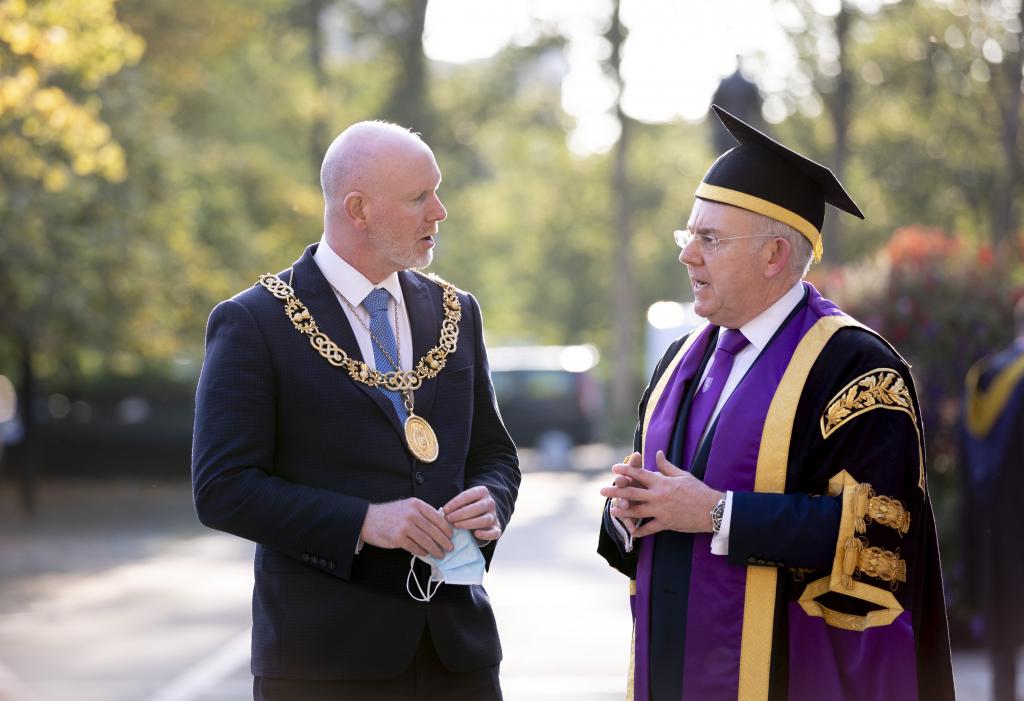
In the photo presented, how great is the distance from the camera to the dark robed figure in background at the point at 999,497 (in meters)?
7.15

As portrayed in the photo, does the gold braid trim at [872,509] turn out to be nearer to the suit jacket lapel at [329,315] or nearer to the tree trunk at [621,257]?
the suit jacket lapel at [329,315]

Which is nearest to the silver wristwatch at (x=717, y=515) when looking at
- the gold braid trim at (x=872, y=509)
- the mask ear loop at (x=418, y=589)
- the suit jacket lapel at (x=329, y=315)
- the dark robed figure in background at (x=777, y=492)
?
the dark robed figure in background at (x=777, y=492)

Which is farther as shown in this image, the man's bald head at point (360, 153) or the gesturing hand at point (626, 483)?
the man's bald head at point (360, 153)

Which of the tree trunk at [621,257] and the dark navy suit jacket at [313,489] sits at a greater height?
the tree trunk at [621,257]

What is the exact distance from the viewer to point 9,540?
55.5 feet

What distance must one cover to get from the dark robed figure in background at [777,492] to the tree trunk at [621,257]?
2811 centimetres

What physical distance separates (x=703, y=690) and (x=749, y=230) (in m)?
1.15

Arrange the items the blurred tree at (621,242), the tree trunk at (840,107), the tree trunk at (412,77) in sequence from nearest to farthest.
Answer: the tree trunk at (840,107), the tree trunk at (412,77), the blurred tree at (621,242)

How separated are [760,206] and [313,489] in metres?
1.32

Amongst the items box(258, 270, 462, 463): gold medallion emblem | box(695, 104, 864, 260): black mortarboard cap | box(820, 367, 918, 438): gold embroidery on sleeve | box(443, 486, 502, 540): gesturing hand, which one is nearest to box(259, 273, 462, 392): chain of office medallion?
box(258, 270, 462, 463): gold medallion emblem

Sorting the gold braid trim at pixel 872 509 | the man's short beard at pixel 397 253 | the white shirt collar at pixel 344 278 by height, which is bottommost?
the gold braid trim at pixel 872 509

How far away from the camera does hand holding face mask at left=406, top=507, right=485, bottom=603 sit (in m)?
3.63

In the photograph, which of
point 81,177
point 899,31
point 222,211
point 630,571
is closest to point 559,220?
point 899,31

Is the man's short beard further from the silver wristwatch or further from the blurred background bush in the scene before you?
the blurred background bush
